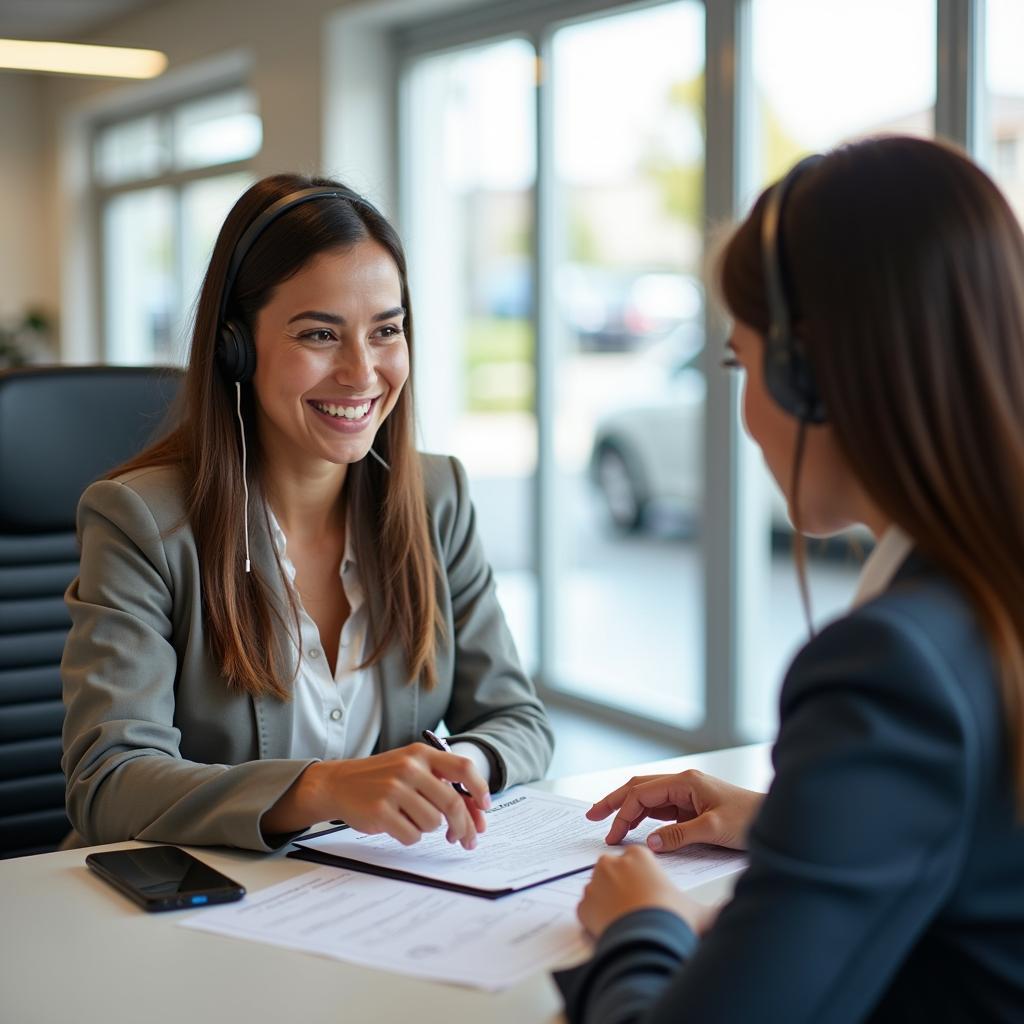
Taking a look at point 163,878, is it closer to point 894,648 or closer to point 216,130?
point 894,648

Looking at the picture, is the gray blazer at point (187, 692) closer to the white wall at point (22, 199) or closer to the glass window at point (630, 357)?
A: the glass window at point (630, 357)

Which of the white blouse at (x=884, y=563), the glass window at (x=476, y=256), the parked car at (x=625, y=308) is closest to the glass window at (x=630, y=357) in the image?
the parked car at (x=625, y=308)

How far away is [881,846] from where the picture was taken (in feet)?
2.44

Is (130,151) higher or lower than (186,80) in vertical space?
lower

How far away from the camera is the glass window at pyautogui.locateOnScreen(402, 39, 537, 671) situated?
4824mm

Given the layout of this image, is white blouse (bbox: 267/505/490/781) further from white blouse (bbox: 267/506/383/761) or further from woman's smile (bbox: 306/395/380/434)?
woman's smile (bbox: 306/395/380/434)

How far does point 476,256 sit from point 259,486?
3.75 m

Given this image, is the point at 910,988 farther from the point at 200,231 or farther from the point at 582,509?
the point at 200,231

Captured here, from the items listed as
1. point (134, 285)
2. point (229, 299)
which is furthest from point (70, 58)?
point (134, 285)

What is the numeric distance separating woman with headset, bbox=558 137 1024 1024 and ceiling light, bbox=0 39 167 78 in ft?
→ 10.4

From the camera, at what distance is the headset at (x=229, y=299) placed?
5.53 ft

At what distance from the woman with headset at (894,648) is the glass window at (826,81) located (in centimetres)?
247

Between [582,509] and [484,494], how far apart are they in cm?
83

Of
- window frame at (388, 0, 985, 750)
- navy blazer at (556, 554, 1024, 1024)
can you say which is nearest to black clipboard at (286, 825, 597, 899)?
navy blazer at (556, 554, 1024, 1024)
